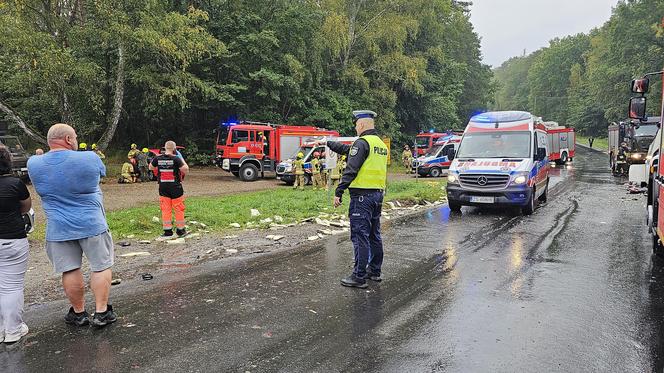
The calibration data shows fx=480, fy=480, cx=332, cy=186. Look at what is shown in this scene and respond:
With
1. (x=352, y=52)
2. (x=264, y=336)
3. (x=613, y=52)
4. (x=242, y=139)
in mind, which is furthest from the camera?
(x=613, y=52)

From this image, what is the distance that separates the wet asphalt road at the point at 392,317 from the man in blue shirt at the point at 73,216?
0.39 meters

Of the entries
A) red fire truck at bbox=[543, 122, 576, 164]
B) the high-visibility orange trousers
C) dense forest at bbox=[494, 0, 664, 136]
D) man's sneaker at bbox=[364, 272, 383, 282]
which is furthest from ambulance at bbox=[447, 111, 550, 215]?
red fire truck at bbox=[543, 122, 576, 164]

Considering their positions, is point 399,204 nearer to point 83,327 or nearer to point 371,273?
point 371,273

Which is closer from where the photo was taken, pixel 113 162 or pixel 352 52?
pixel 113 162

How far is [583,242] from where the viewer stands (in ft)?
27.0

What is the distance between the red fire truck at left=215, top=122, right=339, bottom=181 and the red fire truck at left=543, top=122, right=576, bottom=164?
17921 mm

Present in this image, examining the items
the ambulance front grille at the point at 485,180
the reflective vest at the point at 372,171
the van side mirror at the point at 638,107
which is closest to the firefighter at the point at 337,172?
the ambulance front grille at the point at 485,180

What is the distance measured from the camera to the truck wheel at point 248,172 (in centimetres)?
2241

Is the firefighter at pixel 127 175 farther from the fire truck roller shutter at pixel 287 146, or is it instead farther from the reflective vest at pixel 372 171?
the reflective vest at pixel 372 171

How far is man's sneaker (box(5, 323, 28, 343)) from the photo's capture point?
405 cm

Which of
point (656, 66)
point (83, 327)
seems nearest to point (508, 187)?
point (83, 327)

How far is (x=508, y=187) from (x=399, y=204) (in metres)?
3.46

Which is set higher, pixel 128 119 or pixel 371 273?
pixel 128 119

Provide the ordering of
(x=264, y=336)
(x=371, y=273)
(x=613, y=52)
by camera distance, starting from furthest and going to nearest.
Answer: (x=613, y=52) → (x=371, y=273) → (x=264, y=336)
